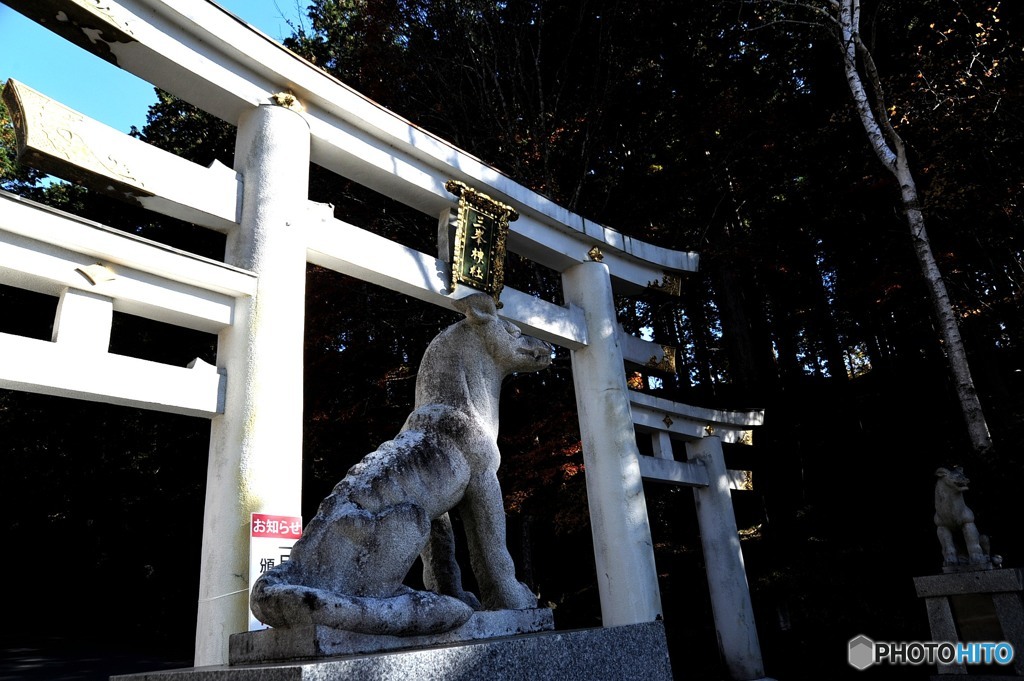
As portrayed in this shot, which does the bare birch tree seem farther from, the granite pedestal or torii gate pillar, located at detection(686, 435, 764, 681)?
torii gate pillar, located at detection(686, 435, 764, 681)

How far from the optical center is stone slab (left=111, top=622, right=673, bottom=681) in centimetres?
157

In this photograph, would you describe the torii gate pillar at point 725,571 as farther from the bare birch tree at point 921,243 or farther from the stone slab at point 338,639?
the stone slab at point 338,639

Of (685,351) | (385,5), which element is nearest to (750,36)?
(385,5)

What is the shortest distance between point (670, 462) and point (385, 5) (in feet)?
26.2

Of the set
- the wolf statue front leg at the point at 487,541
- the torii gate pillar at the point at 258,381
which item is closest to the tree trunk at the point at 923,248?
the wolf statue front leg at the point at 487,541

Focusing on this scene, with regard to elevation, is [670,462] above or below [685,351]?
below

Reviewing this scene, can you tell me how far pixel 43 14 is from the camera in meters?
3.70

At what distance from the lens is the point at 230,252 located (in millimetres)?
4141

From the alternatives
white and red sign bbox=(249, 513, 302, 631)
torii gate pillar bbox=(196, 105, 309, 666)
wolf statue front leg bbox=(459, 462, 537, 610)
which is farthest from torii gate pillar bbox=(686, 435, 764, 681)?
wolf statue front leg bbox=(459, 462, 537, 610)

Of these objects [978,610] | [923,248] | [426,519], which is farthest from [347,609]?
[923,248]

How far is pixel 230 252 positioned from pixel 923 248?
24.3 feet

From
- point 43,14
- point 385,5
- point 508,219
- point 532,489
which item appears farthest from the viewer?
point 385,5

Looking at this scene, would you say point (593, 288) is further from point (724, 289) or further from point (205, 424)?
point (205, 424)

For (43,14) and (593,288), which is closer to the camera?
(43,14)
